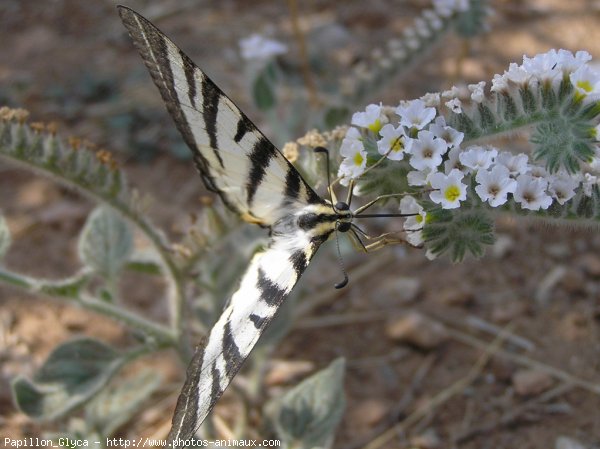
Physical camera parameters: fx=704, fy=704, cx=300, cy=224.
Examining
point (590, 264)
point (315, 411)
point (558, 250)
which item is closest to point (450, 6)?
point (558, 250)

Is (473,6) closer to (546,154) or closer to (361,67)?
(361,67)

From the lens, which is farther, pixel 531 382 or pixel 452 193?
pixel 531 382

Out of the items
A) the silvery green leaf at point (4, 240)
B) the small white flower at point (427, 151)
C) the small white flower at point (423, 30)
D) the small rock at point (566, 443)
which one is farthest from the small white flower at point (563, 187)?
the silvery green leaf at point (4, 240)

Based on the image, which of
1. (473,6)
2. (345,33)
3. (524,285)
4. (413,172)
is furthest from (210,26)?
(413,172)

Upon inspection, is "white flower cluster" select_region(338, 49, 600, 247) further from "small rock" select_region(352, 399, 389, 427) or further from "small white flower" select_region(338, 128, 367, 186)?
"small rock" select_region(352, 399, 389, 427)

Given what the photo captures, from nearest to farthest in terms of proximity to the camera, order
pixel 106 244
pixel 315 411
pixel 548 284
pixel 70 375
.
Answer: pixel 315 411
pixel 70 375
pixel 106 244
pixel 548 284

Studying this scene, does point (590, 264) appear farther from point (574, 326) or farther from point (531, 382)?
point (531, 382)
